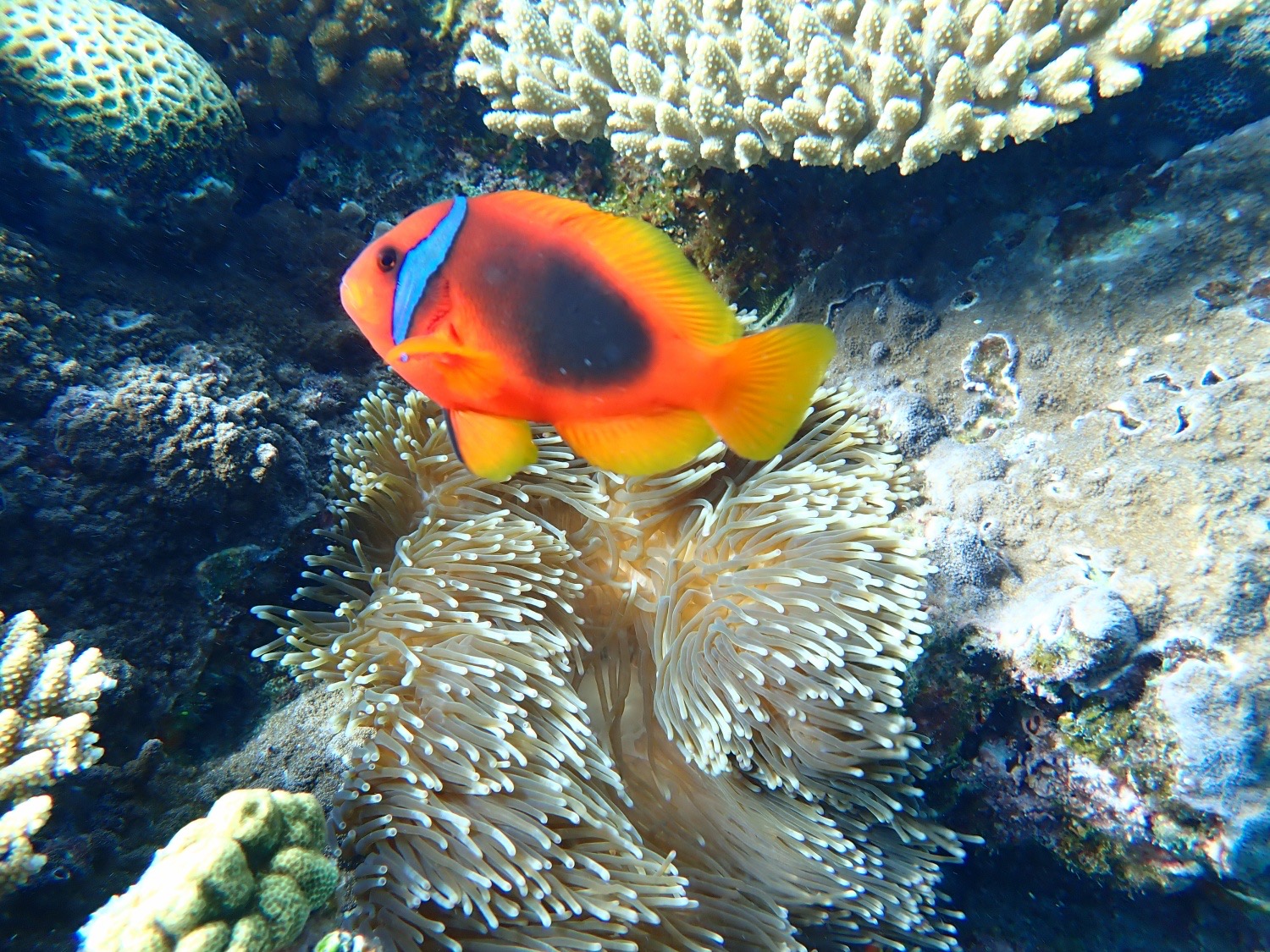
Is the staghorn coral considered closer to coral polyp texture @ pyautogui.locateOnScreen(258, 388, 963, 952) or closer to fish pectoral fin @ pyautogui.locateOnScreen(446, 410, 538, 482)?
coral polyp texture @ pyautogui.locateOnScreen(258, 388, 963, 952)

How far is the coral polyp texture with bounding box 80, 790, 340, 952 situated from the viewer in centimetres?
130

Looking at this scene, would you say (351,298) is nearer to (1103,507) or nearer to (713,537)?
(713,537)

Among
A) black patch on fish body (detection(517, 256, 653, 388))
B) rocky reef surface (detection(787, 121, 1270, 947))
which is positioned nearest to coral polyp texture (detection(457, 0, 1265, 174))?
rocky reef surface (detection(787, 121, 1270, 947))

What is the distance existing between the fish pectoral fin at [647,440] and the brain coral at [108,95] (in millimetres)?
2371

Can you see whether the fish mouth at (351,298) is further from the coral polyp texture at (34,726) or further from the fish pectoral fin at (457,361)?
the coral polyp texture at (34,726)

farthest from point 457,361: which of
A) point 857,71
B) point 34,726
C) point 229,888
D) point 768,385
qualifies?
point 857,71

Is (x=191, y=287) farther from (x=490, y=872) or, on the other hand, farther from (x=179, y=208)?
(x=490, y=872)

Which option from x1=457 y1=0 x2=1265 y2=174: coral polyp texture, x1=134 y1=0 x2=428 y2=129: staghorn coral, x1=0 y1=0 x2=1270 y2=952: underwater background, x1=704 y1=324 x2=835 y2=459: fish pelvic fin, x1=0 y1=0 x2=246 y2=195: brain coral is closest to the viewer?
x1=704 y1=324 x2=835 y2=459: fish pelvic fin

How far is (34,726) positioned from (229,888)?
2.34 feet

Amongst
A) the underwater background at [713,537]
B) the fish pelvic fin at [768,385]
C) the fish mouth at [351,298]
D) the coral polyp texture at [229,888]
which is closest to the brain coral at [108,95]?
the underwater background at [713,537]

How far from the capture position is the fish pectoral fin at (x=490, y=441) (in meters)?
1.37

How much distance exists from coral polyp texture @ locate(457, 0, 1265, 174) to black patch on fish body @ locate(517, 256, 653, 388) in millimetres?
1401

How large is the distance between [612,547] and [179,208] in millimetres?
2169

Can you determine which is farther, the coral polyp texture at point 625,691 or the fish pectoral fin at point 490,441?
the coral polyp texture at point 625,691
